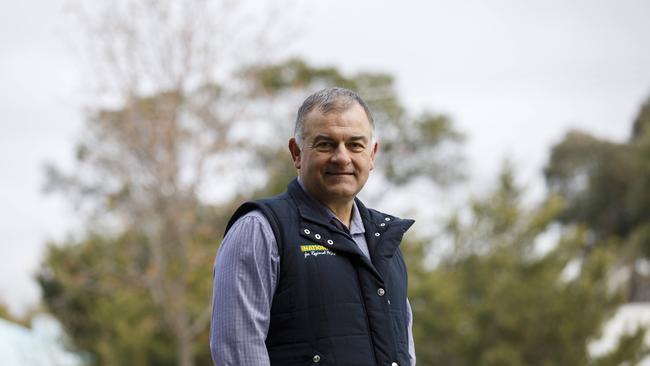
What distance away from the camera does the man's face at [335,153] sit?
248cm

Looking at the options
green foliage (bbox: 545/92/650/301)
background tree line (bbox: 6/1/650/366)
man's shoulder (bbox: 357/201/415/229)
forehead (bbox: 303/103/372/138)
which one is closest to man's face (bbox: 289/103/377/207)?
forehead (bbox: 303/103/372/138)

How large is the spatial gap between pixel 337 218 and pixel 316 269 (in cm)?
23

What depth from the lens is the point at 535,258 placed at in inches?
512

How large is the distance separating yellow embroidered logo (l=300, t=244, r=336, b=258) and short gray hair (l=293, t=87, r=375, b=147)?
31 cm

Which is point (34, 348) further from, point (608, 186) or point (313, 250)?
point (608, 186)

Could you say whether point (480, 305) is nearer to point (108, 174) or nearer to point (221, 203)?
point (221, 203)

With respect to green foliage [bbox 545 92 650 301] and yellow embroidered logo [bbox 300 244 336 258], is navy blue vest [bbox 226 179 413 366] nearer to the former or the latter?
yellow embroidered logo [bbox 300 244 336 258]

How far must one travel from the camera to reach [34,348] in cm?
1364

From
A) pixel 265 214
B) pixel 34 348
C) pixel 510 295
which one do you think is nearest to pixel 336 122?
pixel 265 214

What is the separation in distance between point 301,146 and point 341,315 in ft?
1.63

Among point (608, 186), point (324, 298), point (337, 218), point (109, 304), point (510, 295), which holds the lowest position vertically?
point (324, 298)

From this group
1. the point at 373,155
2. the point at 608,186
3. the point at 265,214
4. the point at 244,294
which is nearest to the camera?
the point at 244,294

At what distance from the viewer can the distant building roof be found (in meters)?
12.7

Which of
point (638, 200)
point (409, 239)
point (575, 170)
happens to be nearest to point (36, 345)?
point (409, 239)
